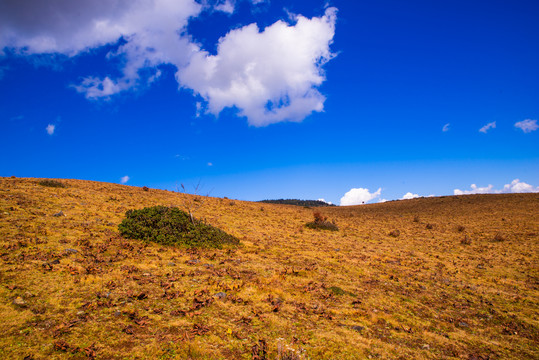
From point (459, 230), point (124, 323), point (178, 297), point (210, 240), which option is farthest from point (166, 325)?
point (459, 230)

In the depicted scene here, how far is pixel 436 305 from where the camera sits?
33.1ft

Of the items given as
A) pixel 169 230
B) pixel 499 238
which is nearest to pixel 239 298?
pixel 169 230

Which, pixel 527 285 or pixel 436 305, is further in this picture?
pixel 527 285

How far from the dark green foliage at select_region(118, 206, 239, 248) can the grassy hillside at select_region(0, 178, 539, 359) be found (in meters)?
0.82

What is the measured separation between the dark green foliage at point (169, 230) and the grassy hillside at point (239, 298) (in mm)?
823

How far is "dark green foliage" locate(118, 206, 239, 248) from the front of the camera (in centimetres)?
1414

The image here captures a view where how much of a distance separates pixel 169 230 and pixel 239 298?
829cm

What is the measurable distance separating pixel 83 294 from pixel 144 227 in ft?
24.1

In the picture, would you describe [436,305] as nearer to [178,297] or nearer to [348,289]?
[348,289]

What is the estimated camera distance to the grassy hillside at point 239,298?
19.9 feet

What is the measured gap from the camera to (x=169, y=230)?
49.7 ft

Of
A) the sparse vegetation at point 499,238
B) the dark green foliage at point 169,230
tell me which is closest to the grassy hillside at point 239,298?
the dark green foliage at point 169,230

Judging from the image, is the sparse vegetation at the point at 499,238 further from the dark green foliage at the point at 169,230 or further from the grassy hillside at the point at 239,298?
the dark green foliage at the point at 169,230

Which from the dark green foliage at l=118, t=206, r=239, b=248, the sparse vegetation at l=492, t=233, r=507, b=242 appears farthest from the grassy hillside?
the sparse vegetation at l=492, t=233, r=507, b=242
